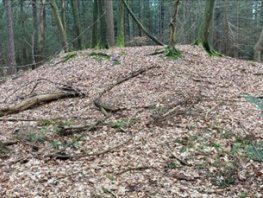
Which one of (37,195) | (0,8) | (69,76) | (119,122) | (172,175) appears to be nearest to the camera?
(37,195)

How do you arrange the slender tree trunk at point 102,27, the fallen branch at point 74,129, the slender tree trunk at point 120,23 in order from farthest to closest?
the slender tree trunk at point 102,27 < the slender tree trunk at point 120,23 < the fallen branch at point 74,129

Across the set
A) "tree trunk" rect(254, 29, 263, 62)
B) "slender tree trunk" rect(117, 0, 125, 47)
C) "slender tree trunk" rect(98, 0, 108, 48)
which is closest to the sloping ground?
"slender tree trunk" rect(98, 0, 108, 48)

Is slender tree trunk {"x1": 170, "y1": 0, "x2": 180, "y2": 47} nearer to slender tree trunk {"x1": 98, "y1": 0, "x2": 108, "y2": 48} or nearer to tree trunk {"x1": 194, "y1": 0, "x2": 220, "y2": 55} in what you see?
tree trunk {"x1": 194, "y1": 0, "x2": 220, "y2": 55}

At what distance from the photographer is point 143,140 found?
614 centimetres

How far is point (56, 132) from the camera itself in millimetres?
6484

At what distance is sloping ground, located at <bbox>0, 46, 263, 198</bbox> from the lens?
15.9ft

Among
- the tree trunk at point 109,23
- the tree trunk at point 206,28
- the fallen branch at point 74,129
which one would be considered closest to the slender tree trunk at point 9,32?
the tree trunk at point 109,23

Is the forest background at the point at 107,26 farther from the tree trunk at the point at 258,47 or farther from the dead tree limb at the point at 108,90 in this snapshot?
the dead tree limb at the point at 108,90

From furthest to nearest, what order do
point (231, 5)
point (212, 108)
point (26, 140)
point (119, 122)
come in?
point (231, 5)
point (212, 108)
point (119, 122)
point (26, 140)

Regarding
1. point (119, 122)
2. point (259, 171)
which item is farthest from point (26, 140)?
point (259, 171)

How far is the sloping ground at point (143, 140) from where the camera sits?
15.9 feet

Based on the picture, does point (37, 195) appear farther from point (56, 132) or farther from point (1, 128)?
point (1, 128)

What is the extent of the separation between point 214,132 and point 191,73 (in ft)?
12.0

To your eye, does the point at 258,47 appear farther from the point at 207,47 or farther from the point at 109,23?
the point at 109,23
